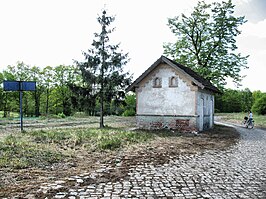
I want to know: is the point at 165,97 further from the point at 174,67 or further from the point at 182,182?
the point at 182,182

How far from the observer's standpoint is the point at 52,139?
13000 millimetres

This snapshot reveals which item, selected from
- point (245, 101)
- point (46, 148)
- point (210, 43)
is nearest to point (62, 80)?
point (210, 43)

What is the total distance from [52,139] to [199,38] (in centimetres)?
2361

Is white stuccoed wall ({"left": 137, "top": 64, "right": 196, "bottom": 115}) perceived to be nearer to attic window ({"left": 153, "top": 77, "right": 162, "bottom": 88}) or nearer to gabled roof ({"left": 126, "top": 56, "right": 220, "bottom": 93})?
attic window ({"left": 153, "top": 77, "right": 162, "bottom": 88})

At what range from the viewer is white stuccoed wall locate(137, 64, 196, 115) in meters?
19.3

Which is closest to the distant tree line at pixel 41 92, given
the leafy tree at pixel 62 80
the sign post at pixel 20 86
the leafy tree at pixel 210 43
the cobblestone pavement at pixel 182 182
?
the leafy tree at pixel 62 80

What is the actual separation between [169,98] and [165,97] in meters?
0.33

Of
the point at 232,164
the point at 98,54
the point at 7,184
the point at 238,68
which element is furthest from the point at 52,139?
the point at 238,68

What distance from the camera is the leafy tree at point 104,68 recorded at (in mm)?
Answer: 22047

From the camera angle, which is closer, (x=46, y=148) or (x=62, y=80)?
(x=46, y=148)

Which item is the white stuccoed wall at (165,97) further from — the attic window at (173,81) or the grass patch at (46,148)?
the grass patch at (46,148)

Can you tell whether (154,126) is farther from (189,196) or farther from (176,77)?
(189,196)

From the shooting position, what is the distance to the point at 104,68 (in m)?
22.2

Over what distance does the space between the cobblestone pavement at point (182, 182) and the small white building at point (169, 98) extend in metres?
9.83
